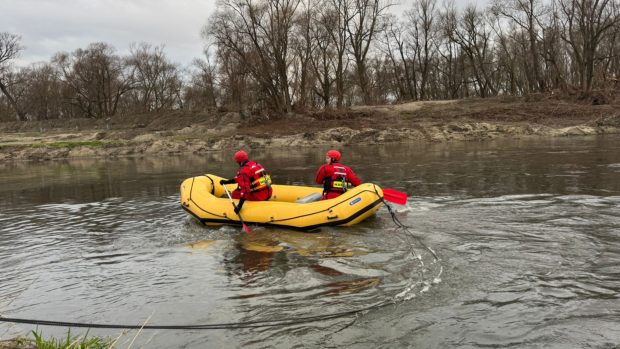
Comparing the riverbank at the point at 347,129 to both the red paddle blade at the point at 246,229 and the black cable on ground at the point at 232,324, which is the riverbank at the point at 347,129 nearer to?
the red paddle blade at the point at 246,229

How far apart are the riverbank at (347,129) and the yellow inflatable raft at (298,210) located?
69.2 feet

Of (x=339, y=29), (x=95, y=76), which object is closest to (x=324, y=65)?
(x=339, y=29)

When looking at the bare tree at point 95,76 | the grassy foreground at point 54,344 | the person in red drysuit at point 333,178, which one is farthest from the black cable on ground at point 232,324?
the bare tree at point 95,76

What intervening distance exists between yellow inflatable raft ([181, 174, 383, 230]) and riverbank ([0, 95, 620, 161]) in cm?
2111

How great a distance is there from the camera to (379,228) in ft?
26.9

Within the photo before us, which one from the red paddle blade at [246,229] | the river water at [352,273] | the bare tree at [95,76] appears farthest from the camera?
the bare tree at [95,76]

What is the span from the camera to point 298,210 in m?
8.23

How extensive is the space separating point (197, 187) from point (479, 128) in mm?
23669

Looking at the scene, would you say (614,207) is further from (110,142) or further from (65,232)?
(110,142)

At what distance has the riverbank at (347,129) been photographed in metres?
29.5

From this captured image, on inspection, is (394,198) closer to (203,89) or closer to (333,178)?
(333,178)

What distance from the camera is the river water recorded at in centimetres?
433

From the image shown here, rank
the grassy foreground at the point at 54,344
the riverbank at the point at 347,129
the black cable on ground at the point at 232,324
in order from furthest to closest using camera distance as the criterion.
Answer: the riverbank at the point at 347,129 < the black cable on ground at the point at 232,324 < the grassy foreground at the point at 54,344

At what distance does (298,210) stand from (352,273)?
253 centimetres
